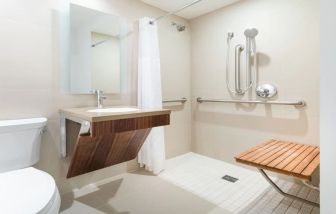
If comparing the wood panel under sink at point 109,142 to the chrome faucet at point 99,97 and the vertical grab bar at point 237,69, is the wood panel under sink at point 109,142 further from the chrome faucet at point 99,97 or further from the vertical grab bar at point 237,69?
the vertical grab bar at point 237,69

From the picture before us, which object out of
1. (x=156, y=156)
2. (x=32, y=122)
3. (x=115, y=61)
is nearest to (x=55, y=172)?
(x=32, y=122)

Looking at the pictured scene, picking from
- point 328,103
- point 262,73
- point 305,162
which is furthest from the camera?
point 262,73

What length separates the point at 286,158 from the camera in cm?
159

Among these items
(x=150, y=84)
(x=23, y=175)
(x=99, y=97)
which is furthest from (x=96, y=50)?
(x=23, y=175)

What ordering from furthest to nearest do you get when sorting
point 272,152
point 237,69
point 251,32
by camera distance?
point 237,69
point 251,32
point 272,152

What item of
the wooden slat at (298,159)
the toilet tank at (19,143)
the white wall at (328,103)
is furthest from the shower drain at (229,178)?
the toilet tank at (19,143)

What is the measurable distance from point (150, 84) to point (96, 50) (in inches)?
25.0

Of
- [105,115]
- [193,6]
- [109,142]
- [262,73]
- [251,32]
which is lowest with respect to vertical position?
[109,142]

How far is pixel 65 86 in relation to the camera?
73.5 inches

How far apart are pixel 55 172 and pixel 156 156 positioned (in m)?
0.99

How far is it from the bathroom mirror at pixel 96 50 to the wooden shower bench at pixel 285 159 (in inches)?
57.2

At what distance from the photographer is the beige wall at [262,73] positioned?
Result: 1966mm

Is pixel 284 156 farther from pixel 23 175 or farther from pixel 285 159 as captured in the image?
pixel 23 175

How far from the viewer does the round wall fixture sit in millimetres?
2170
